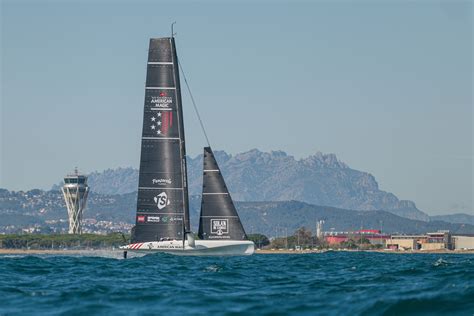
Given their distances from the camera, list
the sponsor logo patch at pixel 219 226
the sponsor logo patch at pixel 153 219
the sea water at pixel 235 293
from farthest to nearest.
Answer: the sponsor logo patch at pixel 219 226 < the sponsor logo patch at pixel 153 219 < the sea water at pixel 235 293

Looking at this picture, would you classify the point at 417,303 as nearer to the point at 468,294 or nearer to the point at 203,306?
the point at 468,294

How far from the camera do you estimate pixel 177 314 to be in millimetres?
33500

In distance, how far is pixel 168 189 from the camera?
82.8 m

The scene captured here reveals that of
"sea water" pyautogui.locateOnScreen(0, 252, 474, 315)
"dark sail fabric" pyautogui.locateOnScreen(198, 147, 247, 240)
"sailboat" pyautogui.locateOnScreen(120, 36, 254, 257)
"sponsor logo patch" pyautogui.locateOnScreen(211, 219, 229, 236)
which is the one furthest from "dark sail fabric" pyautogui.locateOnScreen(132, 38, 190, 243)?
"sea water" pyautogui.locateOnScreen(0, 252, 474, 315)

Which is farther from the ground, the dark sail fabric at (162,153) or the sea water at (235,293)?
the dark sail fabric at (162,153)

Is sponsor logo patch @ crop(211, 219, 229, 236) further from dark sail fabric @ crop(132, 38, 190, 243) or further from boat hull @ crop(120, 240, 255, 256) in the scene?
dark sail fabric @ crop(132, 38, 190, 243)

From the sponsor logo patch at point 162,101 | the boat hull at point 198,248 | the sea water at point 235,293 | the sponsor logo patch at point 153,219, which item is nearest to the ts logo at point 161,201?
the sponsor logo patch at point 153,219

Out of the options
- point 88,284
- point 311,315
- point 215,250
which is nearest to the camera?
point 311,315

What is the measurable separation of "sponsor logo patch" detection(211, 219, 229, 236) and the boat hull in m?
1.04

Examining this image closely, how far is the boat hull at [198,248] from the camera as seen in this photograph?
8162 cm

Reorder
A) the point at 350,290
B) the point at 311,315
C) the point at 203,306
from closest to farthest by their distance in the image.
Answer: the point at 311,315 → the point at 203,306 → the point at 350,290

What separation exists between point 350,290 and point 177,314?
905 centimetres

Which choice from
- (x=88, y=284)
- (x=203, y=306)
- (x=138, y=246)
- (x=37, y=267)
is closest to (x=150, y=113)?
(x=138, y=246)

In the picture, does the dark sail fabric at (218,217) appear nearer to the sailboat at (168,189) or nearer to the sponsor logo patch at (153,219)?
the sailboat at (168,189)
